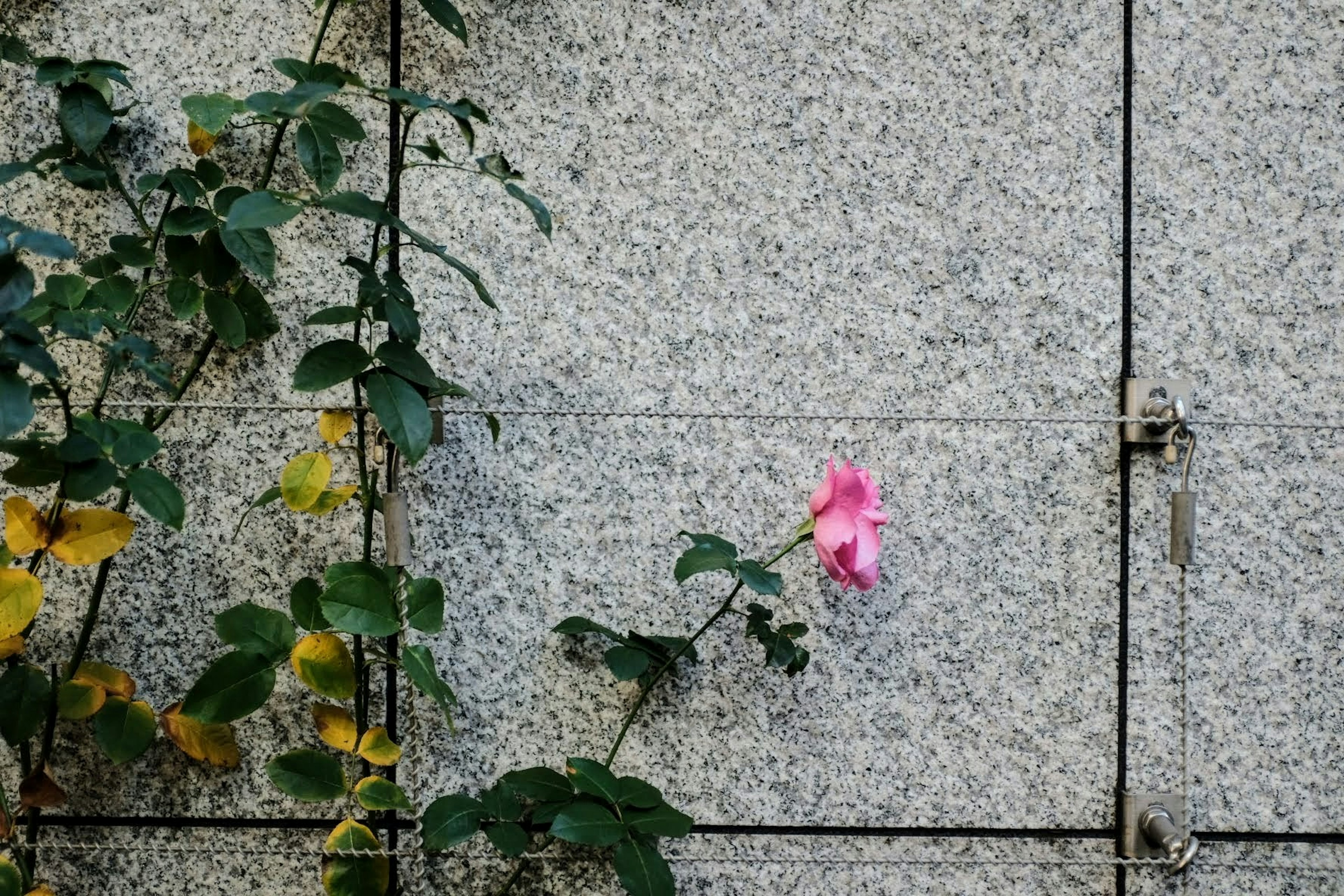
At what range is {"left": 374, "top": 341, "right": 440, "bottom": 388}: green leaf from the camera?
802 millimetres

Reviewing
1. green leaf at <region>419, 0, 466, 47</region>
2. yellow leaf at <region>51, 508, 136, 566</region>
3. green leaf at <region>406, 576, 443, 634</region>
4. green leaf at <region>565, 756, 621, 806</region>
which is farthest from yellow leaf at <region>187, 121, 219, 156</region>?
green leaf at <region>565, 756, 621, 806</region>

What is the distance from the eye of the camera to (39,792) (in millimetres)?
883

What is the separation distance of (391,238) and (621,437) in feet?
0.98

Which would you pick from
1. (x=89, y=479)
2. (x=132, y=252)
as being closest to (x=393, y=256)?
(x=132, y=252)

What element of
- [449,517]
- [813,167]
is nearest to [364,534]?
[449,517]

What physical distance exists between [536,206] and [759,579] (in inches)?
14.2

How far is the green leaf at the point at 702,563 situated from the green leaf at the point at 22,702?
1.94 feet

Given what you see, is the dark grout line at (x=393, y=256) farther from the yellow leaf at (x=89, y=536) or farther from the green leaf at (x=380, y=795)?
the yellow leaf at (x=89, y=536)

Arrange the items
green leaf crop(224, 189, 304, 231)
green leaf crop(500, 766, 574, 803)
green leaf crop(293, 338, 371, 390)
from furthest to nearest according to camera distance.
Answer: green leaf crop(500, 766, 574, 803) → green leaf crop(293, 338, 371, 390) → green leaf crop(224, 189, 304, 231)

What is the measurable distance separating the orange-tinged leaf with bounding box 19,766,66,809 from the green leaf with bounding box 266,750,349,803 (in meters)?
0.21

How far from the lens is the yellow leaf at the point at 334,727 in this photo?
88 centimetres

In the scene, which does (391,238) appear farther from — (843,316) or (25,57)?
(843,316)

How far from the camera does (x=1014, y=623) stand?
952mm

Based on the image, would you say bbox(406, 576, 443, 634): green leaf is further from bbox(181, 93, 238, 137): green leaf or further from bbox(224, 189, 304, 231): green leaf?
bbox(181, 93, 238, 137): green leaf
